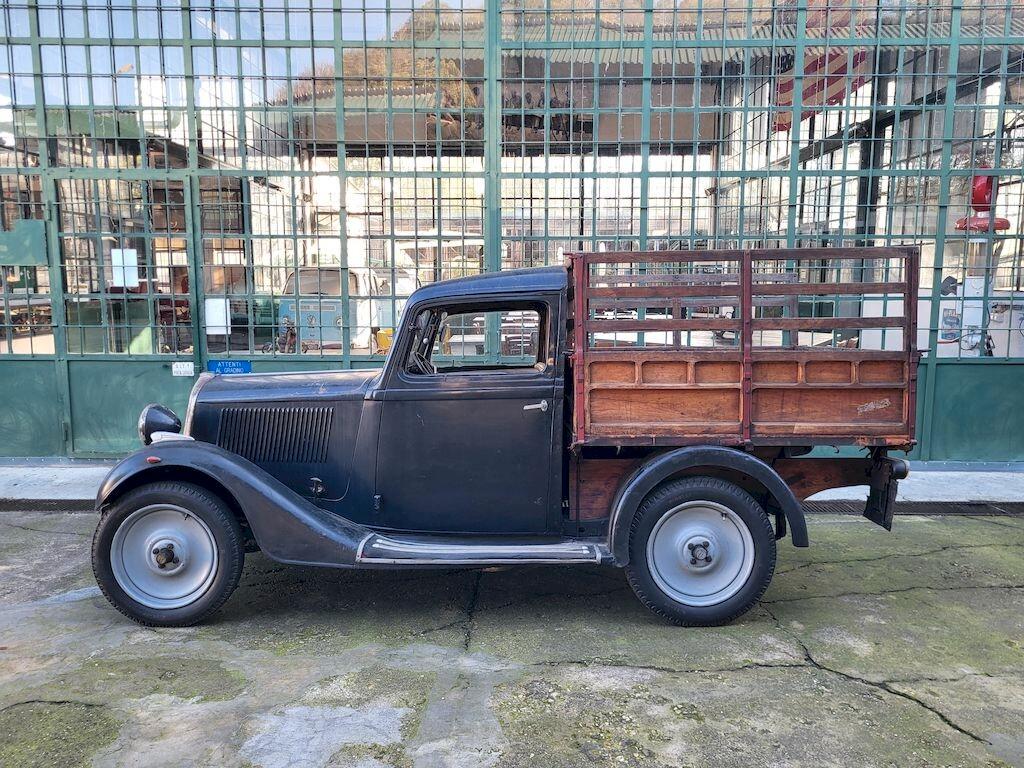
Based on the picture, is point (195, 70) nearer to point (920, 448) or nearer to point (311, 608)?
point (311, 608)

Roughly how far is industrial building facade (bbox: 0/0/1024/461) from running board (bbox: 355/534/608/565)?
13.2 ft

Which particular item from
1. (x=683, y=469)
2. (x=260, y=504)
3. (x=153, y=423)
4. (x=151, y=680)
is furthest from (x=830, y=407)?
(x=153, y=423)

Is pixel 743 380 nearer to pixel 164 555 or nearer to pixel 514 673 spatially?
pixel 514 673

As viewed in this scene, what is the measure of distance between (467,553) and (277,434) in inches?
55.4

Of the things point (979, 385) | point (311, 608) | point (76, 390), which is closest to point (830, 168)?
point (979, 385)

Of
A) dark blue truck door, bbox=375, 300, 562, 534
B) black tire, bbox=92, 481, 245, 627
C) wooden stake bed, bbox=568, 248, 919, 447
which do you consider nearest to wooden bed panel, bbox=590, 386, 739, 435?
wooden stake bed, bbox=568, 248, 919, 447

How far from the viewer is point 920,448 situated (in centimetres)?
768

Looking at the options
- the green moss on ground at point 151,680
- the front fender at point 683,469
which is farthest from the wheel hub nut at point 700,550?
the green moss on ground at point 151,680

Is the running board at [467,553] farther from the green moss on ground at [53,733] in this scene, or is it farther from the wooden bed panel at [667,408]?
the green moss on ground at [53,733]

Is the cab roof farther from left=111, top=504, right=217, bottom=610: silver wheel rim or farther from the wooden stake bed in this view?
left=111, top=504, right=217, bottom=610: silver wheel rim

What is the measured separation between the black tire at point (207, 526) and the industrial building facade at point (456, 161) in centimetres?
382

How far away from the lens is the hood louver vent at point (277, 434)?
4.34 metres

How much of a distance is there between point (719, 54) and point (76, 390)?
7.80 meters

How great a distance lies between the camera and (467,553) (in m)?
3.98
